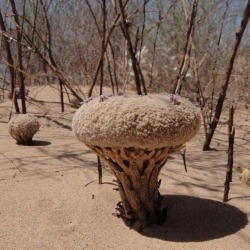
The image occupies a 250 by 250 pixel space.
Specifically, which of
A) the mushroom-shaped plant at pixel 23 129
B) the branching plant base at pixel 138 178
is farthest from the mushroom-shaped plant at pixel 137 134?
the mushroom-shaped plant at pixel 23 129

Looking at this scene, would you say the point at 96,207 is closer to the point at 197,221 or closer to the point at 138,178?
the point at 138,178

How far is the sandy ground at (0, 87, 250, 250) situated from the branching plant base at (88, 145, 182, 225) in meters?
0.07

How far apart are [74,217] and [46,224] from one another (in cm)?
15

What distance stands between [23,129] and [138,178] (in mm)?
2334

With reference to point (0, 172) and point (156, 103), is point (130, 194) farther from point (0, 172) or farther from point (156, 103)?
point (0, 172)

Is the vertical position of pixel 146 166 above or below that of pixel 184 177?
above

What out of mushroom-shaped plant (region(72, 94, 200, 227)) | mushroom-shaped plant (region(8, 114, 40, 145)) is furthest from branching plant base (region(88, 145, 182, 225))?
mushroom-shaped plant (region(8, 114, 40, 145))

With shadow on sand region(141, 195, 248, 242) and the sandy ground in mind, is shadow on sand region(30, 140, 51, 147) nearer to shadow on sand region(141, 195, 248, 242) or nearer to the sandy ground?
the sandy ground

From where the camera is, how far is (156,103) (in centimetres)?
179

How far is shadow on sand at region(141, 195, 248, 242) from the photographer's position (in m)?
1.96

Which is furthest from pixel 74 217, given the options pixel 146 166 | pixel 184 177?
pixel 184 177

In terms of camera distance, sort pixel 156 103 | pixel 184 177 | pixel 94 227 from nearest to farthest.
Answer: pixel 156 103 → pixel 94 227 → pixel 184 177

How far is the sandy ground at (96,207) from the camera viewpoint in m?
1.94

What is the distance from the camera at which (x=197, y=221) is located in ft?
6.91
